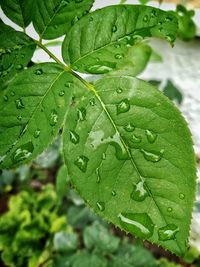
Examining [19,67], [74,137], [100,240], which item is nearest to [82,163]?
Answer: [74,137]

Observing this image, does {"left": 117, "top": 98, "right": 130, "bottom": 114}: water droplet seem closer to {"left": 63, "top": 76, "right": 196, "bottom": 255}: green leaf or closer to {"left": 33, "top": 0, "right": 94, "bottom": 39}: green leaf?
{"left": 63, "top": 76, "right": 196, "bottom": 255}: green leaf

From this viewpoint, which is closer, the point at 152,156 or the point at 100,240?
the point at 152,156

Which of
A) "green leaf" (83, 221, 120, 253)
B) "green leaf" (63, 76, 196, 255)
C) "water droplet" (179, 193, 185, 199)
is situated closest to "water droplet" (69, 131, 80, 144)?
"green leaf" (63, 76, 196, 255)

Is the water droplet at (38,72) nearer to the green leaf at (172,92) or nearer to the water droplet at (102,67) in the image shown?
the water droplet at (102,67)

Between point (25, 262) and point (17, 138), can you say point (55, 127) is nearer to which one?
point (17, 138)

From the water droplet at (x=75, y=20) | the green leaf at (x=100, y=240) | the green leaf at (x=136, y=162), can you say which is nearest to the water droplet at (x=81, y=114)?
the green leaf at (x=136, y=162)

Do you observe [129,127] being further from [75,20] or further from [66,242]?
[66,242]
